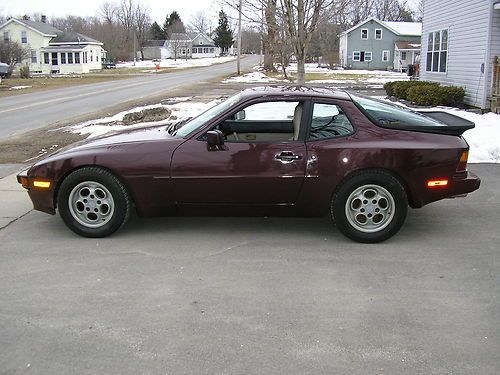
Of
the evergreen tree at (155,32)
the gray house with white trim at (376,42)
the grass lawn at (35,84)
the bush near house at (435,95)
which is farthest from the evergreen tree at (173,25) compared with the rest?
the bush near house at (435,95)

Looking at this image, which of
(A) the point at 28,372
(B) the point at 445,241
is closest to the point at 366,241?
(B) the point at 445,241

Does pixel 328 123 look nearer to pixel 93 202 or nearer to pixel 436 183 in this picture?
pixel 436 183

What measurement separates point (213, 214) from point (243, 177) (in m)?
0.49

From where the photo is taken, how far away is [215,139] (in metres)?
4.92

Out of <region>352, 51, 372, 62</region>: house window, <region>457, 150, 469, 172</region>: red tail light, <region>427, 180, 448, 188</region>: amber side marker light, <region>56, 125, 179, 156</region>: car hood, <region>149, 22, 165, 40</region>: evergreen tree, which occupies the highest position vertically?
<region>149, 22, 165, 40</region>: evergreen tree

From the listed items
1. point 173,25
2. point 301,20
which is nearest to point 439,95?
point 301,20

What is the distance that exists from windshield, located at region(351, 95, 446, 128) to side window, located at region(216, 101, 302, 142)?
64 centimetres

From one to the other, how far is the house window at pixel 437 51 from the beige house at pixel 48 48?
54579mm

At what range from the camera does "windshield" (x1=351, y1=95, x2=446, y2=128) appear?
5.15m

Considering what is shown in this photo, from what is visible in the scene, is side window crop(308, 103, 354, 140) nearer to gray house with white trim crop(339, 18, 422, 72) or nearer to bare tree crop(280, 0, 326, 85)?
bare tree crop(280, 0, 326, 85)

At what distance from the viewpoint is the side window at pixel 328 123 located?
5.07 meters

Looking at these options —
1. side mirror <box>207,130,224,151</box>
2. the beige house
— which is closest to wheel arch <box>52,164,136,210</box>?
side mirror <box>207,130,224,151</box>

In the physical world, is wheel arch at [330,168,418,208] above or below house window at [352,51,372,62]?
below

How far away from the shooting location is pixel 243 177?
4984mm
